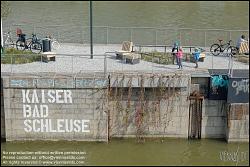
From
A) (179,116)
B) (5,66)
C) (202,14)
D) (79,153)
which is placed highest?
(202,14)

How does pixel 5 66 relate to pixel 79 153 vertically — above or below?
above

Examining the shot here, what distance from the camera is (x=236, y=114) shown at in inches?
744

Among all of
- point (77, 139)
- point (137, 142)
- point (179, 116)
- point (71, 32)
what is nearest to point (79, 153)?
point (77, 139)

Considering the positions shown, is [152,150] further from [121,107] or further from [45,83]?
[45,83]

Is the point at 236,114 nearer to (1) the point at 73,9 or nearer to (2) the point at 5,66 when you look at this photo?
(2) the point at 5,66

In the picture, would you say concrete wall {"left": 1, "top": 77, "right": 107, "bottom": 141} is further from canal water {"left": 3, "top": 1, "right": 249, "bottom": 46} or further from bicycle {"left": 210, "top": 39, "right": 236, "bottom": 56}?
canal water {"left": 3, "top": 1, "right": 249, "bottom": 46}

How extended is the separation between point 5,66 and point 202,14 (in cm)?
2924

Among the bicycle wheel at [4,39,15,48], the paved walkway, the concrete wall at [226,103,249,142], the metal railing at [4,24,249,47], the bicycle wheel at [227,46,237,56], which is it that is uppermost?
the metal railing at [4,24,249,47]

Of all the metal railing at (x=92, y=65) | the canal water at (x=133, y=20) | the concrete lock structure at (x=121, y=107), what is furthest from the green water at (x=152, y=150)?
the canal water at (x=133, y=20)

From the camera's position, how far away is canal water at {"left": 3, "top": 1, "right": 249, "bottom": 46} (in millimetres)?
28719

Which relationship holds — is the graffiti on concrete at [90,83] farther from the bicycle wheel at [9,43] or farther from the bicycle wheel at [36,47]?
the bicycle wheel at [9,43]

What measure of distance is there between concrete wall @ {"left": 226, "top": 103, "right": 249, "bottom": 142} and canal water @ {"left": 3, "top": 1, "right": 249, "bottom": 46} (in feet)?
21.1

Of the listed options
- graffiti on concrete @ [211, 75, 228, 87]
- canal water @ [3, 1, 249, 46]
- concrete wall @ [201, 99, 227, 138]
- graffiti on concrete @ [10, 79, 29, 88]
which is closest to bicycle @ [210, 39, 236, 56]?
canal water @ [3, 1, 249, 46]

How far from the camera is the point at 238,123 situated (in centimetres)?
1903
